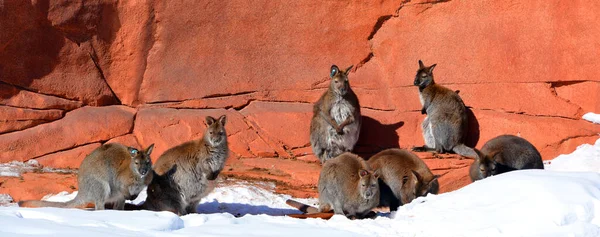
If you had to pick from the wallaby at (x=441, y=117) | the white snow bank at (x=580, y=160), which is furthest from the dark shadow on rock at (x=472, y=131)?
the white snow bank at (x=580, y=160)

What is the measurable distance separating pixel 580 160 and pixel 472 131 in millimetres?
2103

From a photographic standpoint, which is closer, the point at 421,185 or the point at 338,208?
the point at 338,208

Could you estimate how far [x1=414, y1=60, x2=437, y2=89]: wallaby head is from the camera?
15547mm

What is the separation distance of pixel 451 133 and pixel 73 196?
21.5 ft

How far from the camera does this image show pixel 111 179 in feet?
37.2

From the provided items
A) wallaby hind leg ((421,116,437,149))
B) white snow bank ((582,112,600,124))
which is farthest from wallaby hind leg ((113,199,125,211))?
white snow bank ((582,112,600,124))

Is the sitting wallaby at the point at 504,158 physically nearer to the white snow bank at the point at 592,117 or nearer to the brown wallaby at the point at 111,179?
the white snow bank at the point at 592,117

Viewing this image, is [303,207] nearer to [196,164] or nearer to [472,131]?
[196,164]

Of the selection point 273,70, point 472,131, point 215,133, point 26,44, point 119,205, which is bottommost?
point 119,205

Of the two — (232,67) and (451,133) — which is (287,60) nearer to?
(232,67)

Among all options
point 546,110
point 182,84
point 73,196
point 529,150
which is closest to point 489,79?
point 546,110

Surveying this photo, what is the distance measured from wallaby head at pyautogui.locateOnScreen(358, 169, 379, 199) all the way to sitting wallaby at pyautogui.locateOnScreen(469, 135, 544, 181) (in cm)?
223

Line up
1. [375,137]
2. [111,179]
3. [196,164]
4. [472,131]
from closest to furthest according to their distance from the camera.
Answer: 1. [111,179]
2. [196,164]
3. [472,131]
4. [375,137]

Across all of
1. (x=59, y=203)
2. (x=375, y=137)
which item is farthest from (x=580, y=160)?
(x=59, y=203)
